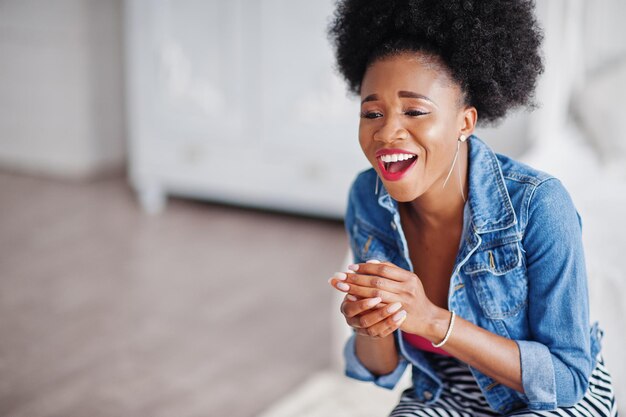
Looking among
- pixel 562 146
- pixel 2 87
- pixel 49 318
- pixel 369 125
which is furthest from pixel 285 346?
pixel 2 87

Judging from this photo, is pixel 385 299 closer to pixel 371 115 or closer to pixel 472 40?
pixel 371 115

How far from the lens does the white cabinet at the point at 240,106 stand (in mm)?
3170

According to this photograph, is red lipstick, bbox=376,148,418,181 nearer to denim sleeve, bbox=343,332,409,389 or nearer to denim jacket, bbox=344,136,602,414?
denim jacket, bbox=344,136,602,414

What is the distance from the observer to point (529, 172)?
1117 mm

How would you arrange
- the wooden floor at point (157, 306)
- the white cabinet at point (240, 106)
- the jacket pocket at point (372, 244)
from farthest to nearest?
1. the white cabinet at point (240, 106)
2. the wooden floor at point (157, 306)
3. the jacket pocket at point (372, 244)

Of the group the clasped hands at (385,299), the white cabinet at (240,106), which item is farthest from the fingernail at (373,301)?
the white cabinet at (240,106)

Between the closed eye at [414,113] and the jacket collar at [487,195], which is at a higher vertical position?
the closed eye at [414,113]

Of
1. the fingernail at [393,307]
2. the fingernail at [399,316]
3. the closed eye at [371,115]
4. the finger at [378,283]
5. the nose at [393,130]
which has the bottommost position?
the fingernail at [399,316]

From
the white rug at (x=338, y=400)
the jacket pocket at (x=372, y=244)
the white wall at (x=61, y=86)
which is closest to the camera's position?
the jacket pocket at (x=372, y=244)

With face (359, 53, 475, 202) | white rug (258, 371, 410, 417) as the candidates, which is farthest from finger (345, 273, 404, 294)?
white rug (258, 371, 410, 417)

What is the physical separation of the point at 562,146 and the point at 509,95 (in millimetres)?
1421

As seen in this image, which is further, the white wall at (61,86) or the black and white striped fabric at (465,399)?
the white wall at (61,86)

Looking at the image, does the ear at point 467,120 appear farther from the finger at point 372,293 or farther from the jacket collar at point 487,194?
the finger at point 372,293

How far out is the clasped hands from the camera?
1.00 m
